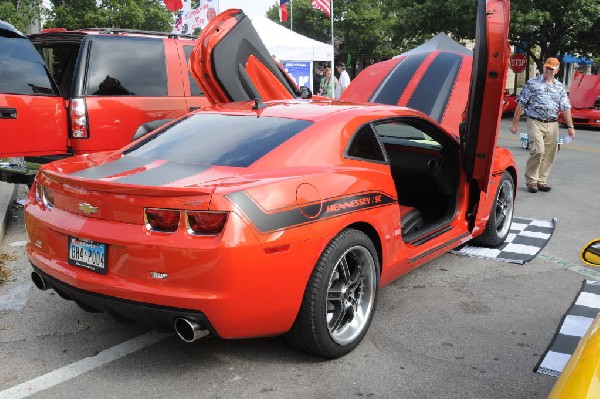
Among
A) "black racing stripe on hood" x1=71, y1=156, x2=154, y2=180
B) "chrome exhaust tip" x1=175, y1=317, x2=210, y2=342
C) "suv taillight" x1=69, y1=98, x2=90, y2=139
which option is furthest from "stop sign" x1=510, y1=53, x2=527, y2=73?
"chrome exhaust tip" x1=175, y1=317, x2=210, y2=342

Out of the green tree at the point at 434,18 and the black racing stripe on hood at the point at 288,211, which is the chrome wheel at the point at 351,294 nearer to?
the black racing stripe on hood at the point at 288,211

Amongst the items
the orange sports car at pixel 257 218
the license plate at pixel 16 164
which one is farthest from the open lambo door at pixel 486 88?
the license plate at pixel 16 164

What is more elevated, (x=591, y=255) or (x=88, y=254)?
(x=591, y=255)

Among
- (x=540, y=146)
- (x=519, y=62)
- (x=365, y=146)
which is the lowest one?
(x=540, y=146)

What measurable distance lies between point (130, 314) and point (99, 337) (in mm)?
826

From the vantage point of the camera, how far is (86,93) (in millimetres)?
6137

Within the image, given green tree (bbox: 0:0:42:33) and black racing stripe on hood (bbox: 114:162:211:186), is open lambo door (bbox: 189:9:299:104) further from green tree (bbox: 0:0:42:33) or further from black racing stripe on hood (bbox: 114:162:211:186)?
green tree (bbox: 0:0:42:33)

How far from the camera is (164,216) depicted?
297 centimetres

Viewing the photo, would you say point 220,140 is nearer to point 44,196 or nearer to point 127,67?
point 44,196

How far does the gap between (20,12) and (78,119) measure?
1374cm

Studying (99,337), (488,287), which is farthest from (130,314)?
(488,287)

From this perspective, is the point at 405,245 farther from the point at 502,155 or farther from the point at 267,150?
the point at 502,155

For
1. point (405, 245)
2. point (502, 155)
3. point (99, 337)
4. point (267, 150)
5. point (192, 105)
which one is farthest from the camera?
point (192, 105)

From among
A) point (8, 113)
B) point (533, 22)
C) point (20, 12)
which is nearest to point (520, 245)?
point (8, 113)
